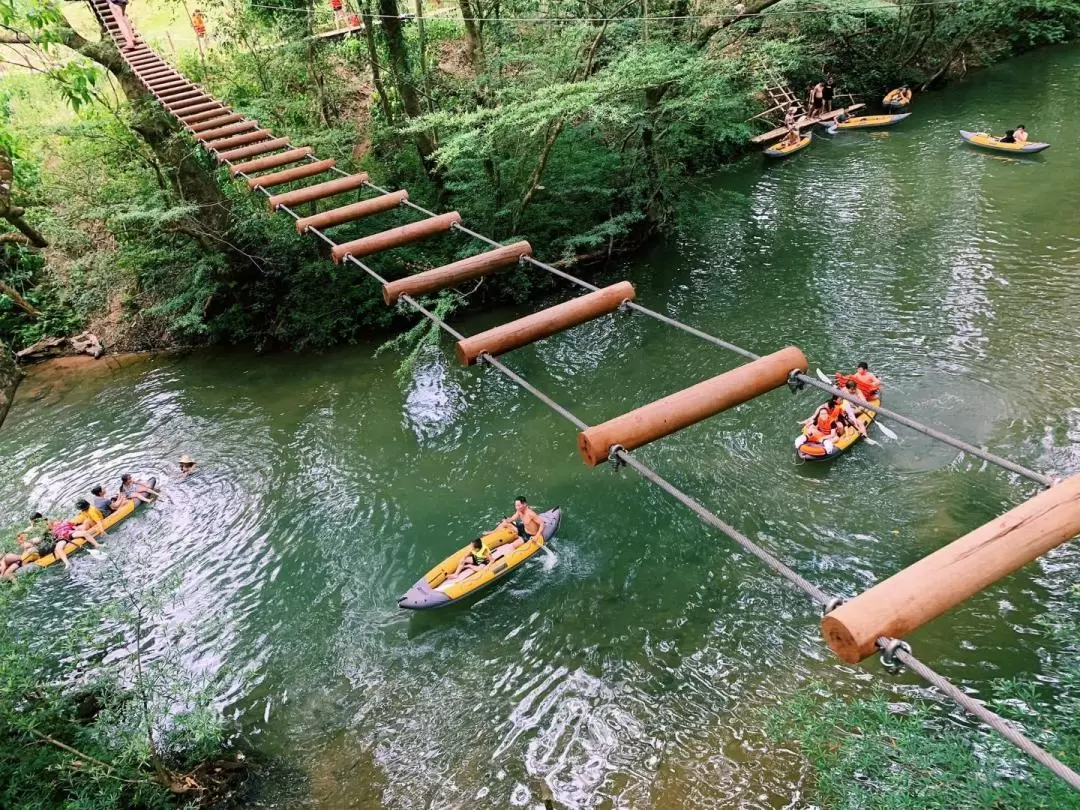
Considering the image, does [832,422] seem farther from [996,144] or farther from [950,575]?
[996,144]

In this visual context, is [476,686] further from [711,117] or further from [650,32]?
[711,117]

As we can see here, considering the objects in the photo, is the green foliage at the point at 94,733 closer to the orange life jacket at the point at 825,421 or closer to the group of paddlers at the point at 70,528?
the group of paddlers at the point at 70,528

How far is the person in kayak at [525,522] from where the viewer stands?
8.47 meters

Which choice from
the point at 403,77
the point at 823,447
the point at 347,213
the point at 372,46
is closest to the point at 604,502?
the point at 823,447

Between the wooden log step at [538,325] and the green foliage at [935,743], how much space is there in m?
3.93

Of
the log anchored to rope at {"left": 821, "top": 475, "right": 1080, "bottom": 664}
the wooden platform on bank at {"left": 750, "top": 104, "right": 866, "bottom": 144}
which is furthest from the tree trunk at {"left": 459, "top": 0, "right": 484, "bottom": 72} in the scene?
the log anchored to rope at {"left": 821, "top": 475, "right": 1080, "bottom": 664}

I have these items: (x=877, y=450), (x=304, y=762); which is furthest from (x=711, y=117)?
(x=304, y=762)

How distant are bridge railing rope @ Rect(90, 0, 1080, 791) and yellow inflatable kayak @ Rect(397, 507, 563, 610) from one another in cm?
173

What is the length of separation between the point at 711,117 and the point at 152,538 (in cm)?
1401

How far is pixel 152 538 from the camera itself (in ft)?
32.7

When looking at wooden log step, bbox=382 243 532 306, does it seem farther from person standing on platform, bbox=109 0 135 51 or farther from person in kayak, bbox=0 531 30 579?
person standing on platform, bbox=109 0 135 51

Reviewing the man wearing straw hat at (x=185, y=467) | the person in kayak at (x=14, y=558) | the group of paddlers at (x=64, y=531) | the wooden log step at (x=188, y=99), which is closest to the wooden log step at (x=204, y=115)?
the wooden log step at (x=188, y=99)

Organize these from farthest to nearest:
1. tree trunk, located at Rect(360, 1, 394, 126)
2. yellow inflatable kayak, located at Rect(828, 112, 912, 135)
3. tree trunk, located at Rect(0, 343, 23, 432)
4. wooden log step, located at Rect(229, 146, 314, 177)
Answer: yellow inflatable kayak, located at Rect(828, 112, 912, 135) < tree trunk, located at Rect(360, 1, 394, 126) < wooden log step, located at Rect(229, 146, 314, 177) < tree trunk, located at Rect(0, 343, 23, 432)

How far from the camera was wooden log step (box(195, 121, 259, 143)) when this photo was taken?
9.93 metres
